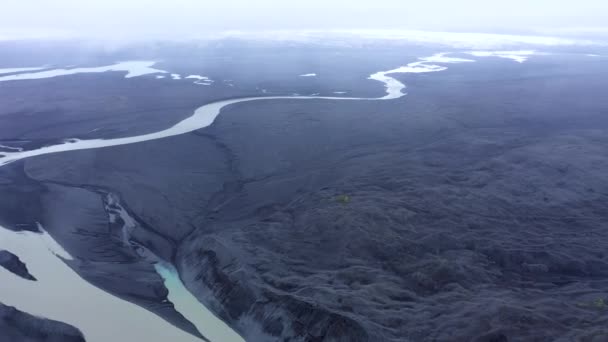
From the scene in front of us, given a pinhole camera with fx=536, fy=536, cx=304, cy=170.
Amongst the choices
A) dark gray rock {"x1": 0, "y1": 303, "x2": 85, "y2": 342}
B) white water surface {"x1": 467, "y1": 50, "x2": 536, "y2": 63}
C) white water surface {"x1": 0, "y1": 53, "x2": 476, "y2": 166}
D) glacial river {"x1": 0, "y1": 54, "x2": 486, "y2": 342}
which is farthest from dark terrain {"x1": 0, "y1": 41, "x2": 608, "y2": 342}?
white water surface {"x1": 467, "y1": 50, "x2": 536, "y2": 63}

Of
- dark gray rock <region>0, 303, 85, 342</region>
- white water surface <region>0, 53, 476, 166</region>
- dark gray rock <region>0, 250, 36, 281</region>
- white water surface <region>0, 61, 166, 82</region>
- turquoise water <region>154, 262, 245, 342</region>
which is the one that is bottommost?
turquoise water <region>154, 262, 245, 342</region>

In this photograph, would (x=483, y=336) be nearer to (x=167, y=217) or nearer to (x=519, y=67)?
(x=167, y=217)

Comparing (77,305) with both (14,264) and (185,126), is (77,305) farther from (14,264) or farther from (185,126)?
(185,126)

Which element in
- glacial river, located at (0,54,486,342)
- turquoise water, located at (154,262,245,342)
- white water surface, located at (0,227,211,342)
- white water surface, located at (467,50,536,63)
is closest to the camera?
white water surface, located at (0,227,211,342)

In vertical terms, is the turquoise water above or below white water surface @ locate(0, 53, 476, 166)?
below

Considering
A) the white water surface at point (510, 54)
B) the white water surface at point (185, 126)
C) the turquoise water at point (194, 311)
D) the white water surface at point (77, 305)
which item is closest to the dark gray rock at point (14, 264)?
the white water surface at point (77, 305)

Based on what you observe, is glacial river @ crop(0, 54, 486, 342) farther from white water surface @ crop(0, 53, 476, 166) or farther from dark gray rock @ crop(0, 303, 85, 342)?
white water surface @ crop(0, 53, 476, 166)

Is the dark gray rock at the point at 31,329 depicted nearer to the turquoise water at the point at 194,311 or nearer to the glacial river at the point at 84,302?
the glacial river at the point at 84,302

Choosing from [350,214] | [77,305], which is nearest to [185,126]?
[350,214]
